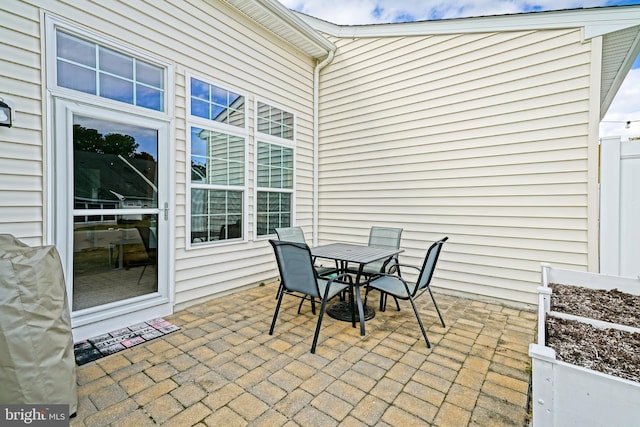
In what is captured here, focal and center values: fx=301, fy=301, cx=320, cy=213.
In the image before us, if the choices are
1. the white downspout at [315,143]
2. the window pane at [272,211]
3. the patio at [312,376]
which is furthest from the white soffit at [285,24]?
the patio at [312,376]

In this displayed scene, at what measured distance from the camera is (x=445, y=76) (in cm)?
418

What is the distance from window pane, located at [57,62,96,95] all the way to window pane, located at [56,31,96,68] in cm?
7

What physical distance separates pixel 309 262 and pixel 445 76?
336 centimetres

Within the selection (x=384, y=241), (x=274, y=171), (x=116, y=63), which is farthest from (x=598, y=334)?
(x=116, y=63)

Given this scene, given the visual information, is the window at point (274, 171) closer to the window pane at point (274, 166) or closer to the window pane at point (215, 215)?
the window pane at point (274, 166)

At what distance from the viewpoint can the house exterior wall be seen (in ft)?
7.79

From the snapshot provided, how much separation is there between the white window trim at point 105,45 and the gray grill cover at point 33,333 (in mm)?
1490

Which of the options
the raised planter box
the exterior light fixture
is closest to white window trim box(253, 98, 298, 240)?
the exterior light fixture

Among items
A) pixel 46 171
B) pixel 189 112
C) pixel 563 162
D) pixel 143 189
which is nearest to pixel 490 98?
pixel 563 162

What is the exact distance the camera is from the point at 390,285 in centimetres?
304

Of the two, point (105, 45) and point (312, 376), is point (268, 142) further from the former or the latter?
point (312, 376)

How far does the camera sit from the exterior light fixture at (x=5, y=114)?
225cm

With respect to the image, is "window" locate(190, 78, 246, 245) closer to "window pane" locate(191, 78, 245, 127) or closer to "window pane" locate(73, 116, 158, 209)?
"window pane" locate(191, 78, 245, 127)

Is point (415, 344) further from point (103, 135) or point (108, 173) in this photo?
point (103, 135)
